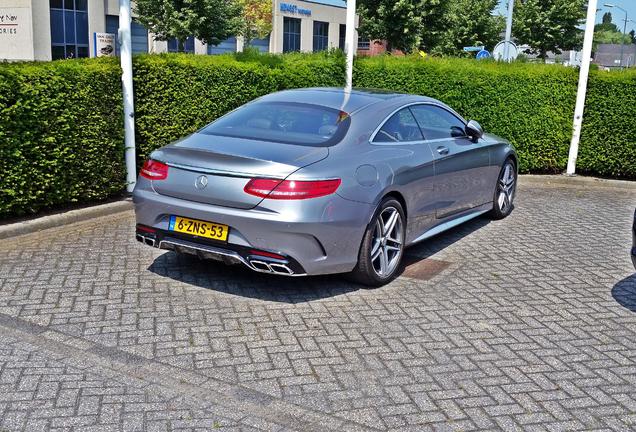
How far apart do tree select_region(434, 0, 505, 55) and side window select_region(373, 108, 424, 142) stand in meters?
28.0

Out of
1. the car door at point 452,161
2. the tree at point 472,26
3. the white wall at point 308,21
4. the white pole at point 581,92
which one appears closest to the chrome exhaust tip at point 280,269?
the car door at point 452,161

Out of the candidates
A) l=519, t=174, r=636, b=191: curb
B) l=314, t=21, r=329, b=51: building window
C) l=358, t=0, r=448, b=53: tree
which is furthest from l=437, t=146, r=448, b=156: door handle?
l=314, t=21, r=329, b=51: building window

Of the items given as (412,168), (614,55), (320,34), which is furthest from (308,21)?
(412,168)

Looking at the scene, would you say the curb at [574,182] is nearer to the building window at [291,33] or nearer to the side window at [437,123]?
the side window at [437,123]

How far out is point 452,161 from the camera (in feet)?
23.5

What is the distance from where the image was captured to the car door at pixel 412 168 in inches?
246

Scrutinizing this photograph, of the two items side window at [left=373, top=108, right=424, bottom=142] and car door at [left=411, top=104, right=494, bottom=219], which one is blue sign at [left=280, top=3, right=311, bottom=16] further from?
side window at [left=373, top=108, right=424, bottom=142]

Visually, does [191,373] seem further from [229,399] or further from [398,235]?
[398,235]

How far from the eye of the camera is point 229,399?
3.95m

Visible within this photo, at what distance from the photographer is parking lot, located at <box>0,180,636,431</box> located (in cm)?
385

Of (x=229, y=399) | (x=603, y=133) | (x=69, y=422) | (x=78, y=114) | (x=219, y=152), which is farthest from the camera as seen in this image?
(x=603, y=133)

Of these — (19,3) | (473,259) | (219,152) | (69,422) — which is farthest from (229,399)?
(19,3)

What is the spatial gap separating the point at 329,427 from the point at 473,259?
12.2ft

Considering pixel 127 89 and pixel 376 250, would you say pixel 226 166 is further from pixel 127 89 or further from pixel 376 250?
pixel 127 89
